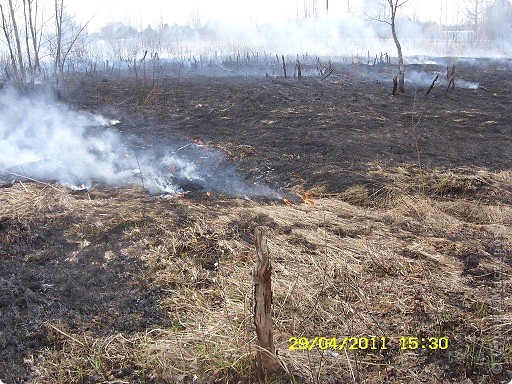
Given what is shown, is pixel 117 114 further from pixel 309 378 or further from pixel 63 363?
pixel 309 378

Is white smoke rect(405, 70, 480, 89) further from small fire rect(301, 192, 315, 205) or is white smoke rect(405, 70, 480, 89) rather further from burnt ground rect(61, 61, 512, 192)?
small fire rect(301, 192, 315, 205)

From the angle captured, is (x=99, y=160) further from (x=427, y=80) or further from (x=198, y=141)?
(x=427, y=80)

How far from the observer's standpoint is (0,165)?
7184 mm

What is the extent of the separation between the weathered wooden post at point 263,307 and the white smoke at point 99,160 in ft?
13.4

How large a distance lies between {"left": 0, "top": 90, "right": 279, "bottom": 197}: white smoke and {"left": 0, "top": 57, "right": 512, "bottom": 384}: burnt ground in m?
0.50

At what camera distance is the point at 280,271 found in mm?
3918

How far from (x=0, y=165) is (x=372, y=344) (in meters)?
7.06

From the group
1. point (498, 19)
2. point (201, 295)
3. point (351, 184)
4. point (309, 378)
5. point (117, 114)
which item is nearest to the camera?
point (309, 378)

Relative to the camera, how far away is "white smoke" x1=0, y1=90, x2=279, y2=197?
677cm

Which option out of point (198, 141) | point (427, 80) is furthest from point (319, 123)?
point (427, 80)

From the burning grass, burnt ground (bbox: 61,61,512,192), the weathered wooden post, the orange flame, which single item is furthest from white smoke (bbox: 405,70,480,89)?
the weathered wooden post

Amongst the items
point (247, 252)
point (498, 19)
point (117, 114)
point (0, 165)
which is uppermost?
point (498, 19)

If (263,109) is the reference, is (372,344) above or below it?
below

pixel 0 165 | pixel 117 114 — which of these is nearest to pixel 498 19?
pixel 117 114
